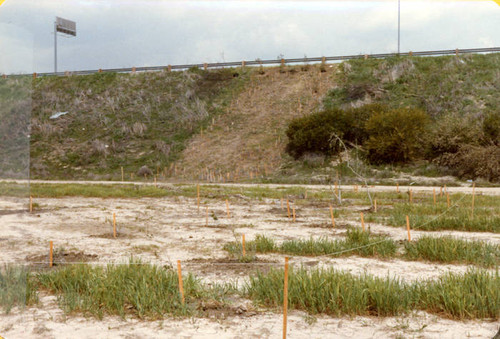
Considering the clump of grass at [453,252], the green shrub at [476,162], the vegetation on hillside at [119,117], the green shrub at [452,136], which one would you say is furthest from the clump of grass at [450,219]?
the vegetation on hillside at [119,117]

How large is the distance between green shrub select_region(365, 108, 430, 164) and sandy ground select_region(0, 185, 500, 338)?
1300 centimetres

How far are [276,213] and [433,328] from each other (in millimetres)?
10898

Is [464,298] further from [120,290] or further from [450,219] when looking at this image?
[450,219]

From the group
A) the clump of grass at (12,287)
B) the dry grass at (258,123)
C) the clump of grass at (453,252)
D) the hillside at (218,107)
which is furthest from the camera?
the hillside at (218,107)

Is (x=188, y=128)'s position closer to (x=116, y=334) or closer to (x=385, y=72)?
(x=385, y=72)

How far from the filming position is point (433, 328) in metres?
6.21

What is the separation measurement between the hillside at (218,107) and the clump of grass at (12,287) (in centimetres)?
2566

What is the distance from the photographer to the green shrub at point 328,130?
111 ft

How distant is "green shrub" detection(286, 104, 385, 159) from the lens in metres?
33.7

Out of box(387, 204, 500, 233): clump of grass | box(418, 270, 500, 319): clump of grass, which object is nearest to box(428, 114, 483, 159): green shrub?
box(387, 204, 500, 233): clump of grass

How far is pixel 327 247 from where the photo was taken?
1032cm

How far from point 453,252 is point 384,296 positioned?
3495mm

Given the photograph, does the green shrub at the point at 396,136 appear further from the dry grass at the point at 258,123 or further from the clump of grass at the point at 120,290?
the clump of grass at the point at 120,290

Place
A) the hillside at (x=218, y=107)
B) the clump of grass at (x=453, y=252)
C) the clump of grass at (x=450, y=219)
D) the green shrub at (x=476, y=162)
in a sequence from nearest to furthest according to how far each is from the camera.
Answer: the clump of grass at (x=453, y=252) < the clump of grass at (x=450, y=219) < the green shrub at (x=476, y=162) < the hillside at (x=218, y=107)
